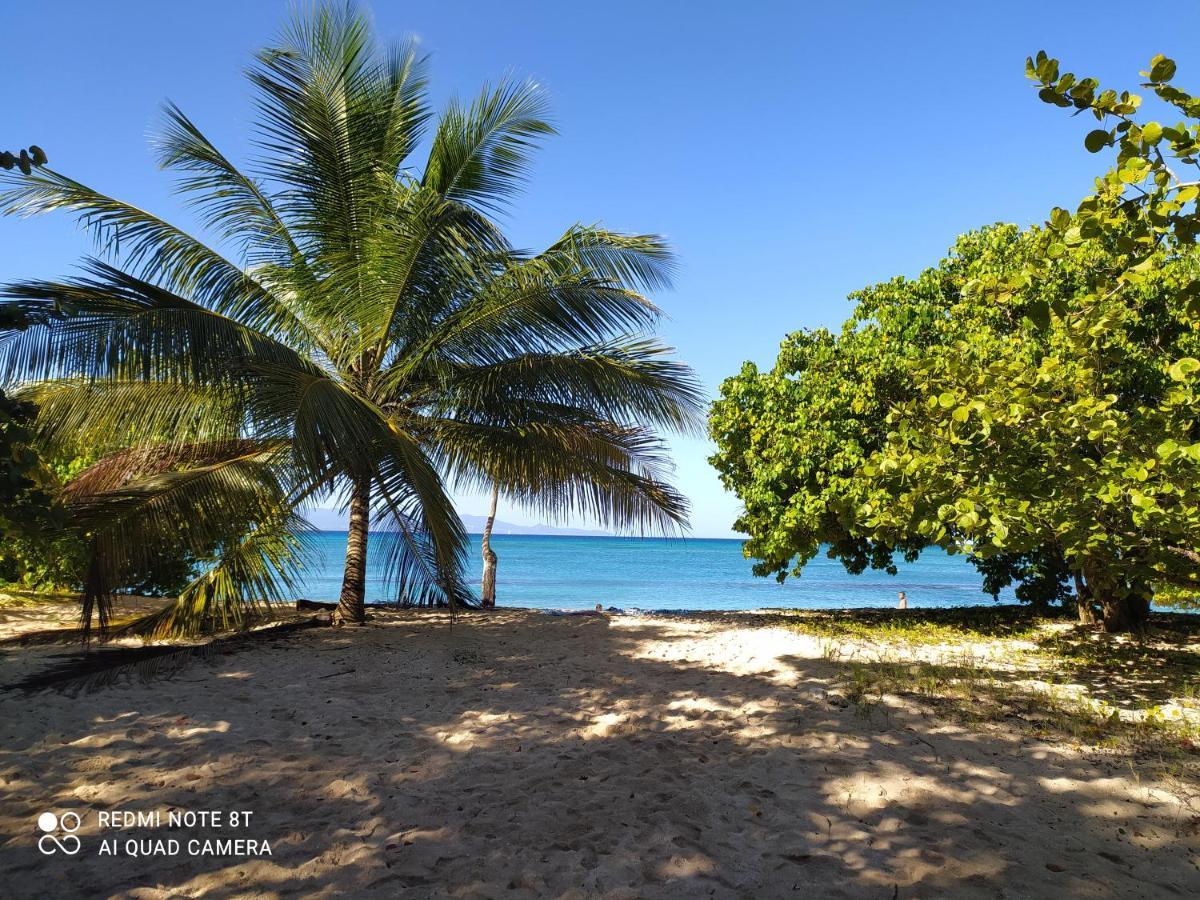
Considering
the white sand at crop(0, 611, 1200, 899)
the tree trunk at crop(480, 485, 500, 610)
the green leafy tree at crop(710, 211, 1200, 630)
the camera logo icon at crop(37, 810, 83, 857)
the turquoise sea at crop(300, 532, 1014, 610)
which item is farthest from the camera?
the turquoise sea at crop(300, 532, 1014, 610)

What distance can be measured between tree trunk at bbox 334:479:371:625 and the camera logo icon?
547cm

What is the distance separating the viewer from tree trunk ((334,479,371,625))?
9273 mm

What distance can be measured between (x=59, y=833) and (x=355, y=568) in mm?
6081

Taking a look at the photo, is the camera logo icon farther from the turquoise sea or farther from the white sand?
the turquoise sea

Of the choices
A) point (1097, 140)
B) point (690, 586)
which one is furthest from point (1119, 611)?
point (690, 586)

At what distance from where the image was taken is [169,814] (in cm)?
378

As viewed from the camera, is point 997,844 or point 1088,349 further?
point 1088,349

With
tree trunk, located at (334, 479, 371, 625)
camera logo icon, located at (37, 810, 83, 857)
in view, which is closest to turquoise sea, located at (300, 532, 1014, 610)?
tree trunk, located at (334, 479, 371, 625)

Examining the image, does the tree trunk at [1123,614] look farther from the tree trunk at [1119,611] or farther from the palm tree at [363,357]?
the palm tree at [363,357]

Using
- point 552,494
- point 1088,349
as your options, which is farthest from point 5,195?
point 1088,349

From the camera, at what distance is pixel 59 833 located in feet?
11.7

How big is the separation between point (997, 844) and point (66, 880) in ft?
14.8

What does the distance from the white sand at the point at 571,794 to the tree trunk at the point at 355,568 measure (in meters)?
2.85

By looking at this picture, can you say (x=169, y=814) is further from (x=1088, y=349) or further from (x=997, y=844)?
(x=1088, y=349)
